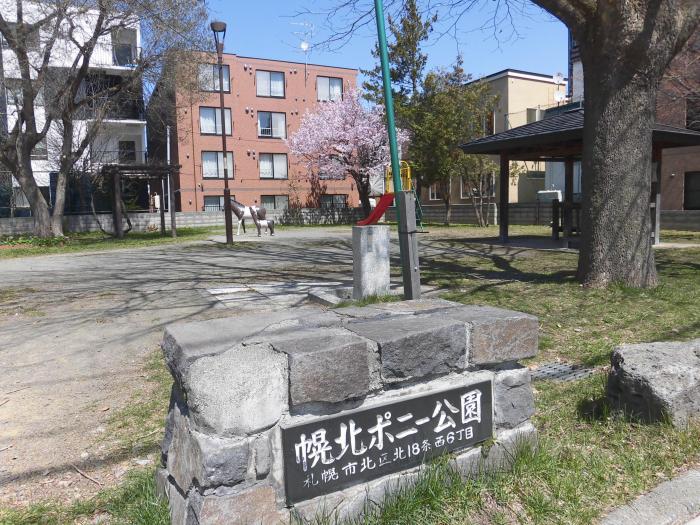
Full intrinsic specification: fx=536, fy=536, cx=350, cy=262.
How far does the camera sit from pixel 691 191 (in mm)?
20047

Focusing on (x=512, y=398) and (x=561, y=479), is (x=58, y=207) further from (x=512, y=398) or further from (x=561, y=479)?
(x=561, y=479)

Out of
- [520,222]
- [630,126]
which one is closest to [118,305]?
[630,126]

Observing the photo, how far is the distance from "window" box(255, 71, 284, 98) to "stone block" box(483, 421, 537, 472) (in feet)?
109

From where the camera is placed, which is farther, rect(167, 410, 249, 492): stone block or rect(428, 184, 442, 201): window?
rect(428, 184, 442, 201): window

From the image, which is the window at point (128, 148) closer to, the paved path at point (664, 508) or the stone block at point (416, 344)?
the stone block at point (416, 344)

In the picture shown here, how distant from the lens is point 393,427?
2.18m

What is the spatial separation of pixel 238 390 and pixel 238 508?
42cm

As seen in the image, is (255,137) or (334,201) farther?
(334,201)

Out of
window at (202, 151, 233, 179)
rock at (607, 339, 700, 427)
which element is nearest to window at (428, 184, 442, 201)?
window at (202, 151, 233, 179)

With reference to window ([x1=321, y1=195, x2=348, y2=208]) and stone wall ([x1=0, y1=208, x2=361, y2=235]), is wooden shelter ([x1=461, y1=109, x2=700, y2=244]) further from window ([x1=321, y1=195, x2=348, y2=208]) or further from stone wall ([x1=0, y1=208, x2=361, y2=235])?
window ([x1=321, y1=195, x2=348, y2=208])

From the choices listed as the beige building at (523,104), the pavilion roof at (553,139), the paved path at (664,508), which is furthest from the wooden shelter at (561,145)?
the beige building at (523,104)

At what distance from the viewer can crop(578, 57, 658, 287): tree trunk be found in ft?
20.6

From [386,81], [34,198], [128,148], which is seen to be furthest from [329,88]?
[386,81]

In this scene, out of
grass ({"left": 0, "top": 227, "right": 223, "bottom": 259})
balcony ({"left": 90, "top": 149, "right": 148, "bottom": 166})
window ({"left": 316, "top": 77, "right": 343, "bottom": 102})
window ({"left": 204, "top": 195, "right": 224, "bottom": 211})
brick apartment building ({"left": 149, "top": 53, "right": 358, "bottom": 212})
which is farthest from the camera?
window ({"left": 316, "top": 77, "right": 343, "bottom": 102})
